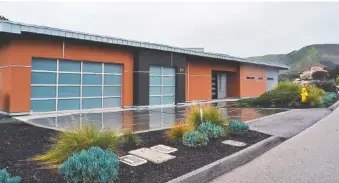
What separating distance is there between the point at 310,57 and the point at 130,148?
125297 mm

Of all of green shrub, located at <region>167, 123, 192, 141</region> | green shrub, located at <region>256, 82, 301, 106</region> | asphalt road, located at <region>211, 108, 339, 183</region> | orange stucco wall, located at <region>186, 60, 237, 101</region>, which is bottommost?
asphalt road, located at <region>211, 108, 339, 183</region>

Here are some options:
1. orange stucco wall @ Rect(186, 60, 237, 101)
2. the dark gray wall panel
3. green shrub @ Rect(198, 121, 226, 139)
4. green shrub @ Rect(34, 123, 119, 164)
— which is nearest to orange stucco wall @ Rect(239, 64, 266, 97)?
orange stucco wall @ Rect(186, 60, 237, 101)

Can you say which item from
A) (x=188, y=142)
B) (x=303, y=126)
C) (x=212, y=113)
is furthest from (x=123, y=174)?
(x=303, y=126)

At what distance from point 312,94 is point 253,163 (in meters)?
16.1

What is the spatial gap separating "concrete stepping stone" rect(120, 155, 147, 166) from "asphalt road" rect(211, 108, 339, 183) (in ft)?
4.82

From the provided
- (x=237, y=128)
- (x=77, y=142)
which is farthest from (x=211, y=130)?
(x=77, y=142)

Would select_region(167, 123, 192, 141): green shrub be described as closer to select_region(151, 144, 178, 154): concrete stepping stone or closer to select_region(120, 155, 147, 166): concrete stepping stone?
select_region(151, 144, 178, 154): concrete stepping stone

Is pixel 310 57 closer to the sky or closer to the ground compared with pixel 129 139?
closer to the sky

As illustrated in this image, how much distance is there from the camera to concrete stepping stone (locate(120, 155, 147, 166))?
5.43 meters

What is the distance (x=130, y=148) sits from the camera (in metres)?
6.56

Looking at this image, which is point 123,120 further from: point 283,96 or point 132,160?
point 283,96

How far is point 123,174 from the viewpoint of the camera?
190 inches

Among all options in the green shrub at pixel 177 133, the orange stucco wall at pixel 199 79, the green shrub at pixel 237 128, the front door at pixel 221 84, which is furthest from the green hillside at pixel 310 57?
the green shrub at pixel 177 133

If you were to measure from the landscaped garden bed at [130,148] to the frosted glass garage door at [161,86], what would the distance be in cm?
1143
